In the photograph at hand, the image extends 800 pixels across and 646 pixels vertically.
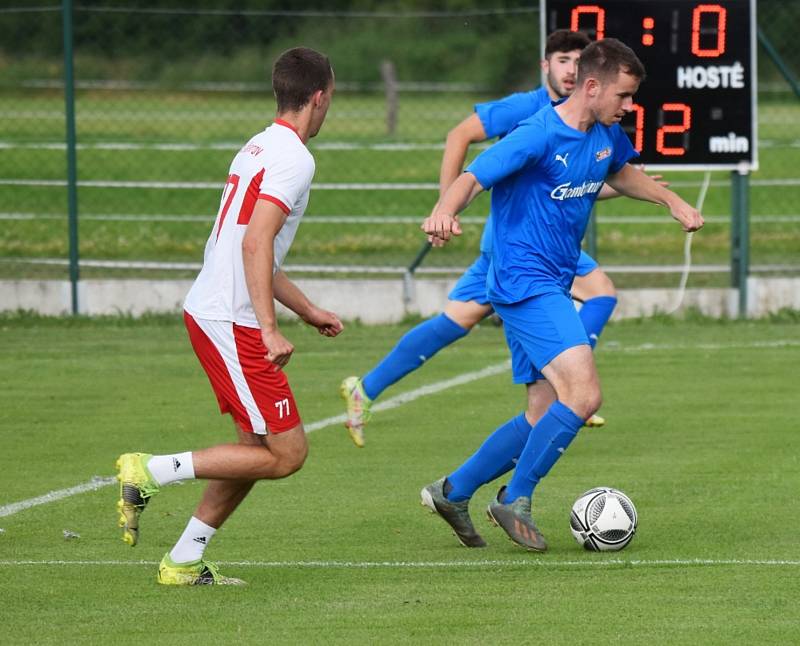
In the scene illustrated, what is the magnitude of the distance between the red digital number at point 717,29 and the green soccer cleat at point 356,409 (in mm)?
5963

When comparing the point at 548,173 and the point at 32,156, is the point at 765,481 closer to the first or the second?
the point at 548,173

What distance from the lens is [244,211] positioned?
19.3 feet

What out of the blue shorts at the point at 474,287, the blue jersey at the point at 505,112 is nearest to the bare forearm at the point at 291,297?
the blue shorts at the point at 474,287

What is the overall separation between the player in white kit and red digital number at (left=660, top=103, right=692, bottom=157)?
319 inches

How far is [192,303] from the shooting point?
6035mm

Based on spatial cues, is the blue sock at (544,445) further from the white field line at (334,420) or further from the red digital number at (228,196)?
the white field line at (334,420)

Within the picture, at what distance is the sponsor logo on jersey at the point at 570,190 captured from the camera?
22.2 ft

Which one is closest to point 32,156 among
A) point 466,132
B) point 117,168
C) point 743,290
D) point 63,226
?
point 63,226

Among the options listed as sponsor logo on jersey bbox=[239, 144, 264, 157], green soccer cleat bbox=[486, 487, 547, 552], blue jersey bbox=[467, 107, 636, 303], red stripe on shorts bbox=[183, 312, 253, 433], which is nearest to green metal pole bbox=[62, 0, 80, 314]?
blue jersey bbox=[467, 107, 636, 303]

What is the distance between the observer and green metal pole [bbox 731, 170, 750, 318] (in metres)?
14.7

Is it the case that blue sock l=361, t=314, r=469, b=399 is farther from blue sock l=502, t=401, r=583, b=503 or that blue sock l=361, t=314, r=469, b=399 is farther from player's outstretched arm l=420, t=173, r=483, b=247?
player's outstretched arm l=420, t=173, r=483, b=247

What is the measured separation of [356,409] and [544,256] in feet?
7.71

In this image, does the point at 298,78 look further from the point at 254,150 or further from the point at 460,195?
the point at 460,195

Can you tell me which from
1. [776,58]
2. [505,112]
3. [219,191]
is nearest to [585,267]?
[505,112]
